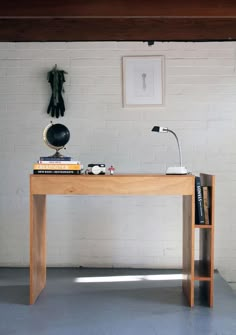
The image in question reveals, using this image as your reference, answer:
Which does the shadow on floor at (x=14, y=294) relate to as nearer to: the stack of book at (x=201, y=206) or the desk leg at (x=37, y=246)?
the desk leg at (x=37, y=246)

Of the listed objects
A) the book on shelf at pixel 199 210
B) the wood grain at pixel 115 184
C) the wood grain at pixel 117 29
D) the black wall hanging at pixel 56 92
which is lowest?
the book on shelf at pixel 199 210

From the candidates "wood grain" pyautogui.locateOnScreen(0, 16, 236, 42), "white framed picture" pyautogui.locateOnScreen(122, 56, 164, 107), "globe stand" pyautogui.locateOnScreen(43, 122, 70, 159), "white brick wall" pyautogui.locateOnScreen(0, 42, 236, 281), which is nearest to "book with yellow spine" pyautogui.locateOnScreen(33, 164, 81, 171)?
"globe stand" pyautogui.locateOnScreen(43, 122, 70, 159)

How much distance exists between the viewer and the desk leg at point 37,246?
2.90 metres

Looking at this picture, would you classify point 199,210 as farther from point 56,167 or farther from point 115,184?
point 56,167

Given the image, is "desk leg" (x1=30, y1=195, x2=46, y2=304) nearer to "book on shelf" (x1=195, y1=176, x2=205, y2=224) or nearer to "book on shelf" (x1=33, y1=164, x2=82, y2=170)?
"book on shelf" (x1=33, y1=164, x2=82, y2=170)

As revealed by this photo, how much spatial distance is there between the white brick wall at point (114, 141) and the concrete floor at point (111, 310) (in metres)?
0.57

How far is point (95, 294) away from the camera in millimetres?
3166

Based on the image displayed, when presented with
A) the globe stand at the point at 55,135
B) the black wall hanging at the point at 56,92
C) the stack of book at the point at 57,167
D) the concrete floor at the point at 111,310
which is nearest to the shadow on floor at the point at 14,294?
the concrete floor at the point at 111,310

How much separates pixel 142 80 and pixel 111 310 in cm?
223

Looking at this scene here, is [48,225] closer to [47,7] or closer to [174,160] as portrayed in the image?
[174,160]

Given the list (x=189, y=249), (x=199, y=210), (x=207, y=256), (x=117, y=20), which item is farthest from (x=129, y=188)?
(x=117, y=20)

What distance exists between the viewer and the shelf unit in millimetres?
2877

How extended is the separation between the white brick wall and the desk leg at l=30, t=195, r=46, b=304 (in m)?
0.81

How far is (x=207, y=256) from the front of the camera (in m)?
3.05
